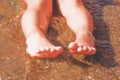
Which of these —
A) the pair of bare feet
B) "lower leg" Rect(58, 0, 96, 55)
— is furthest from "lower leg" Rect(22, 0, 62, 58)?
"lower leg" Rect(58, 0, 96, 55)

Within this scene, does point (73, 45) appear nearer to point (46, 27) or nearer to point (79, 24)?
point (79, 24)

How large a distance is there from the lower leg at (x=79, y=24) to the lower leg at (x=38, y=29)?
4.4 inches

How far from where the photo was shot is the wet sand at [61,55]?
6.91 ft

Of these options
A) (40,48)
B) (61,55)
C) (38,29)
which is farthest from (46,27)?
(40,48)

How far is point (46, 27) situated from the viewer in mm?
2426

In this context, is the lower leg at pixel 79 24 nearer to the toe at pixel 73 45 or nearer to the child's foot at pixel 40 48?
the toe at pixel 73 45

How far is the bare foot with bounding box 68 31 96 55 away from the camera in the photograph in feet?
6.64

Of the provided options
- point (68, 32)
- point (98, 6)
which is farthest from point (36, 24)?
point (98, 6)

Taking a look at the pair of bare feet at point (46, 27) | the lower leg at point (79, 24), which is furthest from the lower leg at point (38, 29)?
the lower leg at point (79, 24)

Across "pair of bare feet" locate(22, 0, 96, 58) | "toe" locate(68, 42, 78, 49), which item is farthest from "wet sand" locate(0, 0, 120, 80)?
"toe" locate(68, 42, 78, 49)

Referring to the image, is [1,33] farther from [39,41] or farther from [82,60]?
[82,60]

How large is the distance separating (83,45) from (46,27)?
46 centimetres

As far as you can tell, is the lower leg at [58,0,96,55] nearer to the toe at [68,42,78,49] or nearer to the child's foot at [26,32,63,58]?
the toe at [68,42,78,49]

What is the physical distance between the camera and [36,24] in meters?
2.29
